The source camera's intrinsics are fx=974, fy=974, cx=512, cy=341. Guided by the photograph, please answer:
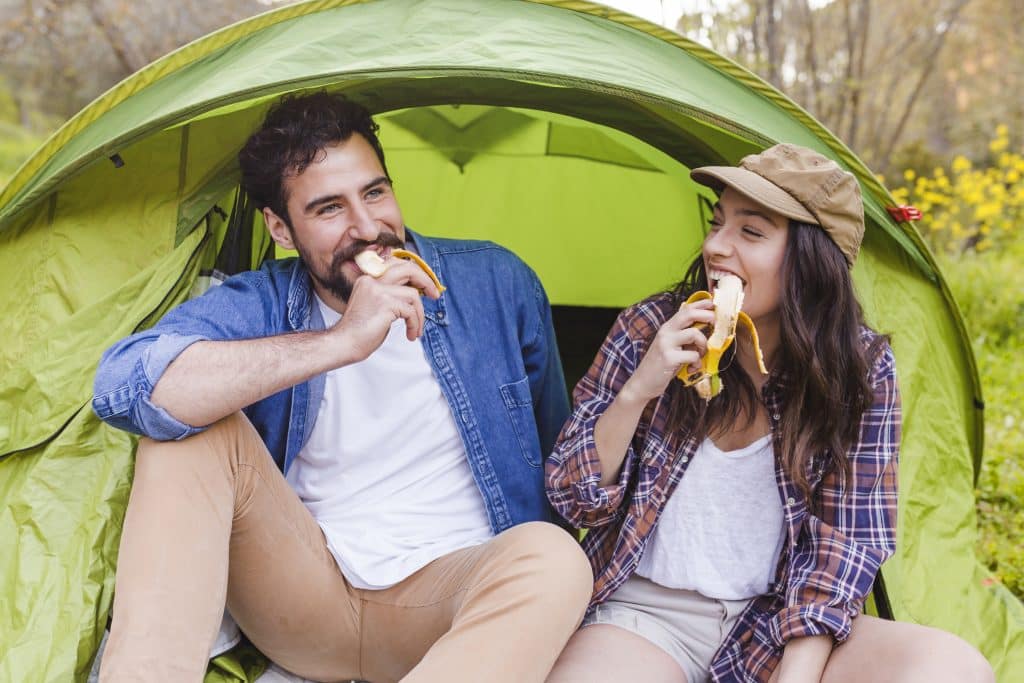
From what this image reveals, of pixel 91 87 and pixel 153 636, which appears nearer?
pixel 153 636

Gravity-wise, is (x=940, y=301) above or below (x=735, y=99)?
below

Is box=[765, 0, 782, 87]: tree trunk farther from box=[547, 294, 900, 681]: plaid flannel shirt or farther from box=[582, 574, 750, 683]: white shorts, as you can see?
box=[582, 574, 750, 683]: white shorts

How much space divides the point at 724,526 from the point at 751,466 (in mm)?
125

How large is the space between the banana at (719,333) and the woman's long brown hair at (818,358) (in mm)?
76

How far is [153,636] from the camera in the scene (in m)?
1.49

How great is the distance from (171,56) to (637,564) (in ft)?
4.74

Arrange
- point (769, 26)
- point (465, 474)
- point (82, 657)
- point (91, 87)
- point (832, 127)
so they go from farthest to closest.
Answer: point (91, 87), point (832, 127), point (769, 26), point (465, 474), point (82, 657)

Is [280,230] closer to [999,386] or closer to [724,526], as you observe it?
[724,526]

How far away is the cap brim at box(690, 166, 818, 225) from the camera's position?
171 centimetres

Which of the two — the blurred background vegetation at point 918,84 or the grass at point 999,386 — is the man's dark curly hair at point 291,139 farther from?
the blurred background vegetation at point 918,84

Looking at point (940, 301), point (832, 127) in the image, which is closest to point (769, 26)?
point (832, 127)

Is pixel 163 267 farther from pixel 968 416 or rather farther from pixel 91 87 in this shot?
pixel 91 87

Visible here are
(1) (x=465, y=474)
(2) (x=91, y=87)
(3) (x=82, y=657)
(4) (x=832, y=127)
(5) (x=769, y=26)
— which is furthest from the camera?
(2) (x=91, y=87)

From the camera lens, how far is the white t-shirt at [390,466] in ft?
6.26
